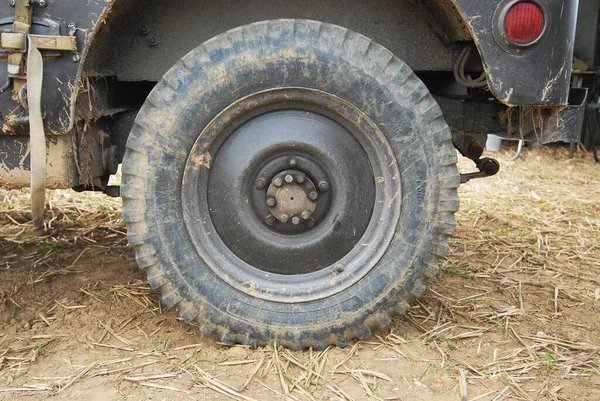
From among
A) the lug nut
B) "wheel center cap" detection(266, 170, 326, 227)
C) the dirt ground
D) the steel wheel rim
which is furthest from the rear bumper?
the lug nut

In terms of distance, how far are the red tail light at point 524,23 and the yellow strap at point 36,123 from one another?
1.87 metres

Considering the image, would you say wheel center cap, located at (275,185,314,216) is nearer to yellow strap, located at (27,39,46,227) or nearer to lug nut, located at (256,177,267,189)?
lug nut, located at (256,177,267,189)

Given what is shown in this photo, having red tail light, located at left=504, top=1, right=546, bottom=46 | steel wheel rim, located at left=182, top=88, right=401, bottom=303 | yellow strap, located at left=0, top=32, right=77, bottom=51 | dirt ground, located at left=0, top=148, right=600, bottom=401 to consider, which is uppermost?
red tail light, located at left=504, top=1, right=546, bottom=46

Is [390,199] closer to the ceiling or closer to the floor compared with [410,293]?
closer to the ceiling

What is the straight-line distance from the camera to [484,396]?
90.3 inches

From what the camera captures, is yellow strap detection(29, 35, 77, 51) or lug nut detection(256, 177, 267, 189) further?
lug nut detection(256, 177, 267, 189)

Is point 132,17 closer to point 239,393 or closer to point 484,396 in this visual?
point 239,393

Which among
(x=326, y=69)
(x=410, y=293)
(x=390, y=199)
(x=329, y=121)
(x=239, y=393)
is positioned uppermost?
(x=326, y=69)

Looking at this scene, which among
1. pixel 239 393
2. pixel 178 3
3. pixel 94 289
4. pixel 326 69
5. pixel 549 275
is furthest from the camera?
pixel 549 275

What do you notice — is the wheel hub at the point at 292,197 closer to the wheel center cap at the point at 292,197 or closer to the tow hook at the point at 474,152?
the wheel center cap at the point at 292,197

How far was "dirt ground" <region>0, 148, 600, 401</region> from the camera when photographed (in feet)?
7.61

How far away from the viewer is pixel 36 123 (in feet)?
7.68

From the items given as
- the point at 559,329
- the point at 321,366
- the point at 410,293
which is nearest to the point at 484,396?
the point at 410,293

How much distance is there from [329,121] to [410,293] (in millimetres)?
822
